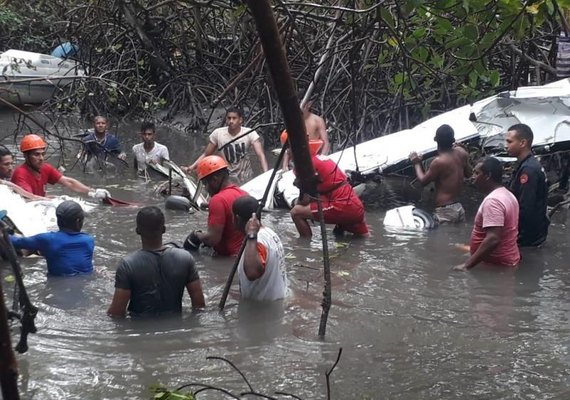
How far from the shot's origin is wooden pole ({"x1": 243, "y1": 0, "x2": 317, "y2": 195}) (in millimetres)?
2033

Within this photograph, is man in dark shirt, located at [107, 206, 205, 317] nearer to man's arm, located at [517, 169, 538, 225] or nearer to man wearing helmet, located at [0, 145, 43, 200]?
man wearing helmet, located at [0, 145, 43, 200]

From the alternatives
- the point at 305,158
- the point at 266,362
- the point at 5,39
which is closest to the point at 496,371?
the point at 266,362

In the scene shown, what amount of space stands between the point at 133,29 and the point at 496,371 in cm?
1280

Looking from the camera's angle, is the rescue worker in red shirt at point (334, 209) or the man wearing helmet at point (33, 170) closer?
the rescue worker in red shirt at point (334, 209)

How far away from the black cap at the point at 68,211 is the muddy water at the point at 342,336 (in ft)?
1.79

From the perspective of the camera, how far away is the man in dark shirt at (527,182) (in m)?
7.50

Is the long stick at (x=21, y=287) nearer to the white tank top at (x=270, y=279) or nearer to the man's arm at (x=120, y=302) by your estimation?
the man's arm at (x=120, y=302)

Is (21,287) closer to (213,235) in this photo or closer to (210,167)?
(210,167)

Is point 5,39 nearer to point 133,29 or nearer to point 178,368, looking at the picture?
point 133,29

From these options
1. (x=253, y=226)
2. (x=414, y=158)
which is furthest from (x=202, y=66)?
(x=253, y=226)

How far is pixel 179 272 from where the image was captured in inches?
211

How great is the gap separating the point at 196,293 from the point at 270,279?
55 centimetres

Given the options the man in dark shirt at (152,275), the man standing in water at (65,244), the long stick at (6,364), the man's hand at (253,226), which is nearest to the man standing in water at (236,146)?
the man standing in water at (65,244)

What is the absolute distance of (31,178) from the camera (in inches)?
327
